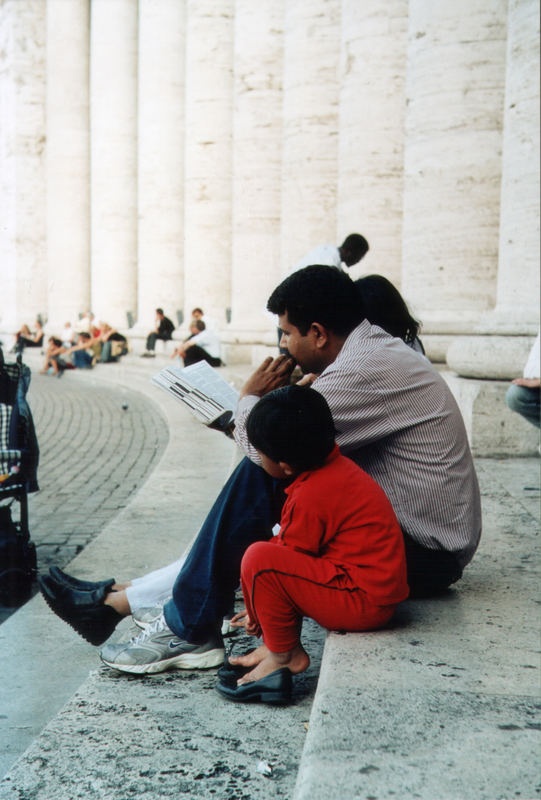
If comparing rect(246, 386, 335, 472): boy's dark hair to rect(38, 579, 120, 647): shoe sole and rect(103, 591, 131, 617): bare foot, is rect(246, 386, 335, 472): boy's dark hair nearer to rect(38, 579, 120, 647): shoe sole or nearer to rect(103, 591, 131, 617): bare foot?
rect(103, 591, 131, 617): bare foot

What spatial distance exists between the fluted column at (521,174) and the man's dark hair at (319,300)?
4.09m

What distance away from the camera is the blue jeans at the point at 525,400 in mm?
5293

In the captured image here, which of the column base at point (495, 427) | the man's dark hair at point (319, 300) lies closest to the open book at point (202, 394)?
the man's dark hair at point (319, 300)

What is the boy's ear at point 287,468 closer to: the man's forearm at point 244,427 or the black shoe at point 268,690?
the man's forearm at point 244,427

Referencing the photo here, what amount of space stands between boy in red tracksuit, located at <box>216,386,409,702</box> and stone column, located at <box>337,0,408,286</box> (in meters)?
9.44

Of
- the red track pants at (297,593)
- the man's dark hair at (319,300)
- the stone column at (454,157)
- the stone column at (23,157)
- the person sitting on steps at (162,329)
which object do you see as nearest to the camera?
the red track pants at (297,593)

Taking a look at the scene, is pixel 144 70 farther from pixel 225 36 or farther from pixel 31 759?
pixel 31 759

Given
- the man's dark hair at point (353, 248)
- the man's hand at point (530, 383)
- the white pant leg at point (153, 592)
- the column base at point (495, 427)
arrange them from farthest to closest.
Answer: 1. the man's dark hair at point (353, 248)
2. the column base at point (495, 427)
3. the man's hand at point (530, 383)
4. the white pant leg at point (153, 592)

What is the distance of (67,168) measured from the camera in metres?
28.2

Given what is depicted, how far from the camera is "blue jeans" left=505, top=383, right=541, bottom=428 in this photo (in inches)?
208

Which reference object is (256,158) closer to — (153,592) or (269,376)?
(269,376)

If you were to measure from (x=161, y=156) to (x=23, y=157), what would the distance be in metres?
8.81

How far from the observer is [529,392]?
17.4ft

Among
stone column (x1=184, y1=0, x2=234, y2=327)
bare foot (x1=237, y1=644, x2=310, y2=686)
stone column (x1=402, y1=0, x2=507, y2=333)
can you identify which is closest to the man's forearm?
bare foot (x1=237, y1=644, x2=310, y2=686)
